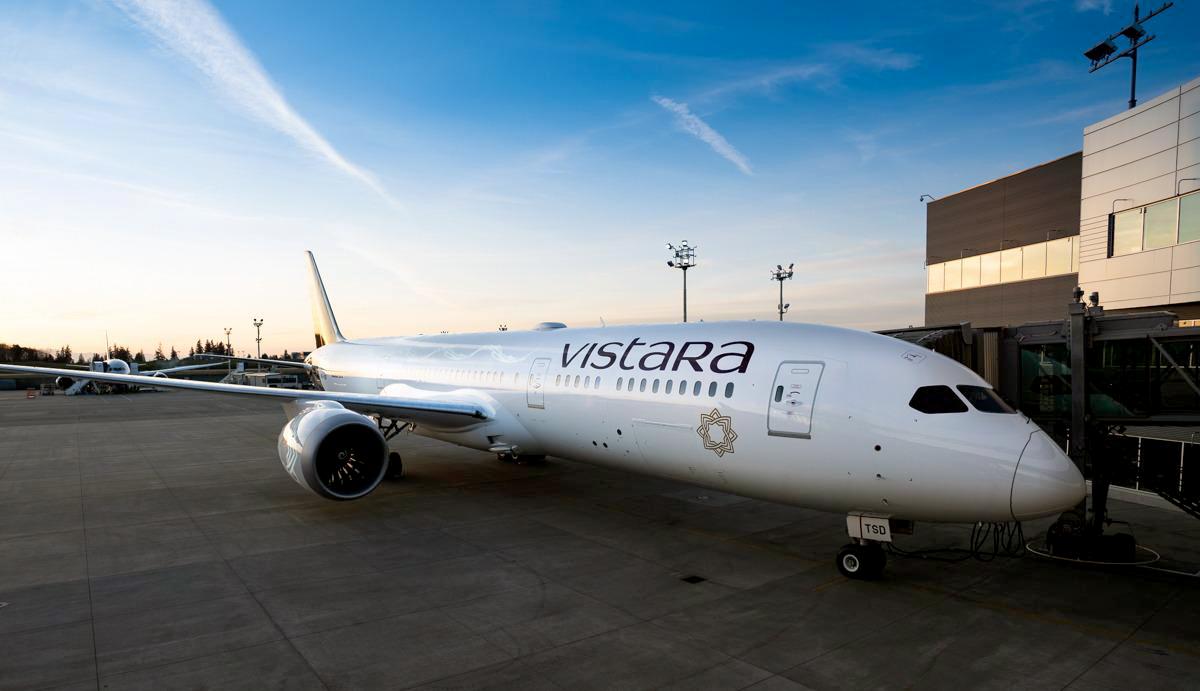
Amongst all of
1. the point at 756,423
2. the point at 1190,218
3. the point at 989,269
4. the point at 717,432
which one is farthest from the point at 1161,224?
the point at 717,432

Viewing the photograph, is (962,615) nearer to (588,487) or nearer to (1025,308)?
(588,487)

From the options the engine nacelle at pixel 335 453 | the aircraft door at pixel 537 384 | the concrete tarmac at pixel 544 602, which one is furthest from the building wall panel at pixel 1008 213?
the engine nacelle at pixel 335 453

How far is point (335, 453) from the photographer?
40.9 ft

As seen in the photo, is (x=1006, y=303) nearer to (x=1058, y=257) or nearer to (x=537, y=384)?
(x=1058, y=257)

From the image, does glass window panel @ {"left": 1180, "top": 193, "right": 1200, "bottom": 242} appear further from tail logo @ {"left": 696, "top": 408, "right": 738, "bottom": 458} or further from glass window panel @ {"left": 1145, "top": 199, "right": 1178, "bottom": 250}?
tail logo @ {"left": 696, "top": 408, "right": 738, "bottom": 458}

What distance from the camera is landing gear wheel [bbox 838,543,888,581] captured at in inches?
353

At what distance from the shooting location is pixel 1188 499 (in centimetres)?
920

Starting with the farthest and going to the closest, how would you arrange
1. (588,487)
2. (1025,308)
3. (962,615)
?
1. (1025,308)
2. (588,487)
3. (962,615)

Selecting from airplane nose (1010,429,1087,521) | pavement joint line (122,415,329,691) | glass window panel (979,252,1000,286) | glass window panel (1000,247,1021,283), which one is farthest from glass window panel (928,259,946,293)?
pavement joint line (122,415,329,691)

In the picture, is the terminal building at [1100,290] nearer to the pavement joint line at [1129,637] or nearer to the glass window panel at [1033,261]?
the glass window panel at [1033,261]

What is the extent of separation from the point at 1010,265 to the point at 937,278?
4940 mm

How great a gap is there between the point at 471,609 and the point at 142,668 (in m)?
3.41

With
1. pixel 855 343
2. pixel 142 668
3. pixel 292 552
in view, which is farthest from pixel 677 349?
pixel 142 668

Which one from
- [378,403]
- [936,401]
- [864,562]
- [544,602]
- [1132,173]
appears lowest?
[544,602]
